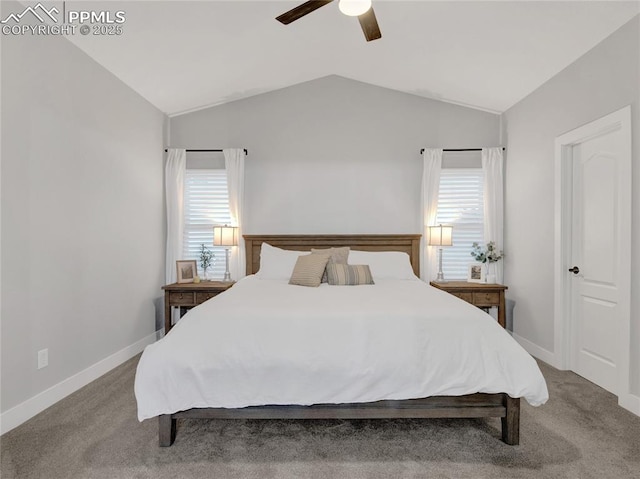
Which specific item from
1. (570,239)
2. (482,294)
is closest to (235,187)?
(482,294)

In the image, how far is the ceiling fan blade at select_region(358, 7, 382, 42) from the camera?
7.37 feet

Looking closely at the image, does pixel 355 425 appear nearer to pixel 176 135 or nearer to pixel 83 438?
pixel 83 438

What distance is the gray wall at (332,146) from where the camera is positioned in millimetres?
4582

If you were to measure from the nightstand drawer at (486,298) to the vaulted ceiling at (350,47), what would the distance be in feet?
7.14

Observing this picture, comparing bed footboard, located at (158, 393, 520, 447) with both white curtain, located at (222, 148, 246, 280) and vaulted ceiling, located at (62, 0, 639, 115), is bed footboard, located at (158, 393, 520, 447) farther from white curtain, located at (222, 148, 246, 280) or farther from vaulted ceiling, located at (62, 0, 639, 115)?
vaulted ceiling, located at (62, 0, 639, 115)

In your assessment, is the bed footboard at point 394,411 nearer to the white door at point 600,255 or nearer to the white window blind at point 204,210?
the white door at point 600,255

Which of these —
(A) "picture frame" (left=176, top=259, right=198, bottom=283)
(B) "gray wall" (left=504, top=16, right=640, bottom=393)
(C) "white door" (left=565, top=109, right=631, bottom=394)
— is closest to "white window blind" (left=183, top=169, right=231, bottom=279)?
(A) "picture frame" (left=176, top=259, right=198, bottom=283)

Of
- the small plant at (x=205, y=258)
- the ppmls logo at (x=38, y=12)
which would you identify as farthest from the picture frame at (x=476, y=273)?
the ppmls logo at (x=38, y=12)

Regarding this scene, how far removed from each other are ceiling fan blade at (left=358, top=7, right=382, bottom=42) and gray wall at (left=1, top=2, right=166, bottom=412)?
7.34 ft

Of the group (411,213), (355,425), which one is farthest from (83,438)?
(411,213)

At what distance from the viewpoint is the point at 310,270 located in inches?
132

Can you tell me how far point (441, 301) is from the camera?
2.50 meters

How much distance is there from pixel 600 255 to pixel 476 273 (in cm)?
136

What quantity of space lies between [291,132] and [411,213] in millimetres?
1782
